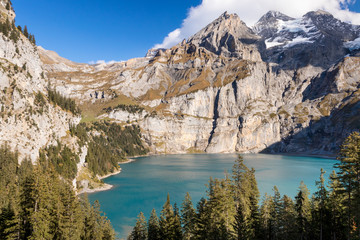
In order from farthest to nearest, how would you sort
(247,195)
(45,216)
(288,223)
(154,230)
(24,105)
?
(24,105) → (247,195) → (154,230) → (288,223) → (45,216)

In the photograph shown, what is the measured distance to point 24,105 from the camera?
3189 inches

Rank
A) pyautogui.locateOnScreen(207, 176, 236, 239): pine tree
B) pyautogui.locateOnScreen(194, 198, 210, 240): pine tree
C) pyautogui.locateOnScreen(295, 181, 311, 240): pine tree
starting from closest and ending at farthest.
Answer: pyautogui.locateOnScreen(207, 176, 236, 239): pine tree → pyautogui.locateOnScreen(194, 198, 210, 240): pine tree → pyautogui.locateOnScreen(295, 181, 311, 240): pine tree

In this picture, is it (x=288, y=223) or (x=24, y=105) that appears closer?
(x=288, y=223)

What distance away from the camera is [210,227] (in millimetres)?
32812

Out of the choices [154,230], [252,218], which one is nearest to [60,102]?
[154,230]

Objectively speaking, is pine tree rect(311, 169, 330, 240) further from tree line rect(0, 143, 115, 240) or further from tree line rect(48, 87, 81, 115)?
tree line rect(48, 87, 81, 115)

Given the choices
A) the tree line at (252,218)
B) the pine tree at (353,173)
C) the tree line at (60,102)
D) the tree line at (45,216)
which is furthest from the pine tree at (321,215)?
the tree line at (60,102)

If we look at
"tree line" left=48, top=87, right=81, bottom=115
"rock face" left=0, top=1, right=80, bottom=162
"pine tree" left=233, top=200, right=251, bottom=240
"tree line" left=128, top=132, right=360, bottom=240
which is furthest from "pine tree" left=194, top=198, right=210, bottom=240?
"tree line" left=48, top=87, right=81, bottom=115

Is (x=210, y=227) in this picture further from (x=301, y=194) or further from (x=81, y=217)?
(x=81, y=217)

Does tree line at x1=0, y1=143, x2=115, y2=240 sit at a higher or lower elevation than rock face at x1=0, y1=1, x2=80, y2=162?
lower

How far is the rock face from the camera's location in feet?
244

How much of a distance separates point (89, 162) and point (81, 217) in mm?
79471

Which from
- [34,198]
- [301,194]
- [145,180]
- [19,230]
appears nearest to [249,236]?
[301,194]

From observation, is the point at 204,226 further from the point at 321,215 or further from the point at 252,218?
the point at 321,215
